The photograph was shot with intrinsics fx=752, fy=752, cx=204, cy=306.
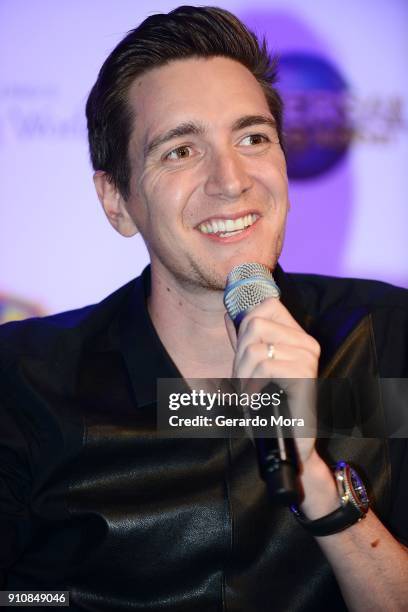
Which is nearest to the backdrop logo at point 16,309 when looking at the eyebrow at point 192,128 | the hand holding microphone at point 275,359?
the eyebrow at point 192,128

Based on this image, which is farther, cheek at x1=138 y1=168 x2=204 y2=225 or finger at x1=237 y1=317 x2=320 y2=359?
cheek at x1=138 y1=168 x2=204 y2=225

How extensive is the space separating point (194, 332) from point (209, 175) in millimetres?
383

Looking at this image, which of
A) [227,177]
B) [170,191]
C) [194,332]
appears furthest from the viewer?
[194,332]

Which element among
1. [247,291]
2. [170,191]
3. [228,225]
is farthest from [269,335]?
[170,191]

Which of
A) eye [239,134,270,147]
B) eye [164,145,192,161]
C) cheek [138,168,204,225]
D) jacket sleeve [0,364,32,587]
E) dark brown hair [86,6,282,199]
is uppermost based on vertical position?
dark brown hair [86,6,282,199]

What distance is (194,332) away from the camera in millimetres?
1791

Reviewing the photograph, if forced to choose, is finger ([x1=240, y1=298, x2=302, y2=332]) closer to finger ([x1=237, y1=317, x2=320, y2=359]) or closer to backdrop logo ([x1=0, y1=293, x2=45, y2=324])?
finger ([x1=237, y1=317, x2=320, y2=359])

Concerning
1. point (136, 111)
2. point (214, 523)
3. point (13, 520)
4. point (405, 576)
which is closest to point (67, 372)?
point (13, 520)

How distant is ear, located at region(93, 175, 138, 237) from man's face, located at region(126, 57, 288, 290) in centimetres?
16

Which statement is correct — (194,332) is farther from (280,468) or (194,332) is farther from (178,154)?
(280,468)

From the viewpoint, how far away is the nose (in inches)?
62.2

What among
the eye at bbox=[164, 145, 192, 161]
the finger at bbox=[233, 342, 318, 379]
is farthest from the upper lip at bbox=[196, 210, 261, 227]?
the finger at bbox=[233, 342, 318, 379]

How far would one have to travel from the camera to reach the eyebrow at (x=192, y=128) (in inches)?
64.9

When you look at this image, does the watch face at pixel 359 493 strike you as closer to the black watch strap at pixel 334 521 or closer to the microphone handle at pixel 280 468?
the black watch strap at pixel 334 521
